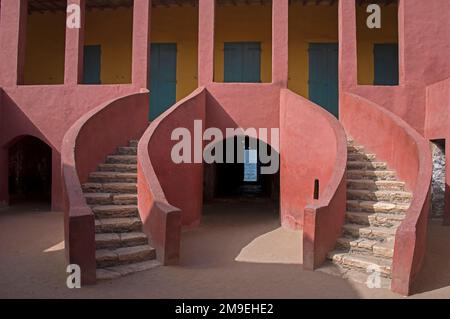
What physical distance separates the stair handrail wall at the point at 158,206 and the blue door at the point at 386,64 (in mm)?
7378

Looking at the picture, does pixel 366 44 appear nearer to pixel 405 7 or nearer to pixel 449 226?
pixel 405 7

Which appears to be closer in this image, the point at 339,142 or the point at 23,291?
the point at 23,291

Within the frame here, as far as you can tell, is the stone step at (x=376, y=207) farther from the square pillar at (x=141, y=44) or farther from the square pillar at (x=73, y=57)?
the square pillar at (x=73, y=57)

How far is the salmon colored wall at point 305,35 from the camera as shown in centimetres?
1277

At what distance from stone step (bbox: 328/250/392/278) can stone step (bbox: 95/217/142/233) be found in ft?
10.2

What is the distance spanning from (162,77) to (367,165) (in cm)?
735

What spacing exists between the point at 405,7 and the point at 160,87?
7.24 metres

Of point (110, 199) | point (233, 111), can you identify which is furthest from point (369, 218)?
point (110, 199)

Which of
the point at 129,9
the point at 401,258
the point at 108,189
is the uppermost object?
the point at 129,9

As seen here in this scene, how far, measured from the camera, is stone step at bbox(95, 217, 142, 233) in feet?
→ 21.0

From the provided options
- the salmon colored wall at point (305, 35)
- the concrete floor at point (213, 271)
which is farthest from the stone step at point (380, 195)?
the salmon colored wall at point (305, 35)

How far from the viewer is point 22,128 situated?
10.6m

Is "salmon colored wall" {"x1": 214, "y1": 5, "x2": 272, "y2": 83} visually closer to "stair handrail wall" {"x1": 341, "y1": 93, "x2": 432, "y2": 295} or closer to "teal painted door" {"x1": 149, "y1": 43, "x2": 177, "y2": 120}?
"teal painted door" {"x1": 149, "y1": 43, "x2": 177, "y2": 120}

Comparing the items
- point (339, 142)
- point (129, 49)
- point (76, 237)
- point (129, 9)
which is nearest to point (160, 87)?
point (129, 49)
